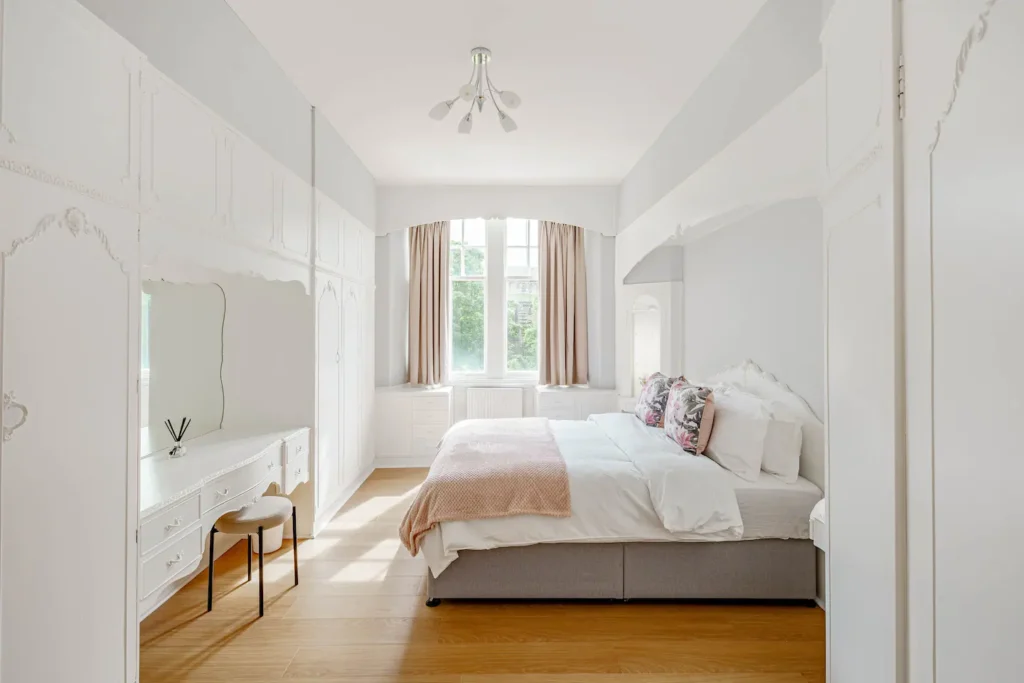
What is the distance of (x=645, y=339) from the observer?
193 inches

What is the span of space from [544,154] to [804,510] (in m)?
3.19

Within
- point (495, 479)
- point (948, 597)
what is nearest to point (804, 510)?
point (495, 479)

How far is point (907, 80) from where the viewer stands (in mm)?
997

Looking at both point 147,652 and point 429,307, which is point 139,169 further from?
point 429,307

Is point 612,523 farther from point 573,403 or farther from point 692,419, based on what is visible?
point 573,403

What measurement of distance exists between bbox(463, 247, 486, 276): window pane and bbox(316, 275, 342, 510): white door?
6.41 ft

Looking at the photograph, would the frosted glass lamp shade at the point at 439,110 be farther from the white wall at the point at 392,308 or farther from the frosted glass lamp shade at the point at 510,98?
the white wall at the point at 392,308

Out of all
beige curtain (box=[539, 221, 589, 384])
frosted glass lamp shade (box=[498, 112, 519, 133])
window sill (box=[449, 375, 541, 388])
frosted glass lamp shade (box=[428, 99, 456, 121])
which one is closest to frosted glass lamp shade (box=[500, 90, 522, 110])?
frosted glass lamp shade (box=[498, 112, 519, 133])

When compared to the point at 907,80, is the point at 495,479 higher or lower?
lower

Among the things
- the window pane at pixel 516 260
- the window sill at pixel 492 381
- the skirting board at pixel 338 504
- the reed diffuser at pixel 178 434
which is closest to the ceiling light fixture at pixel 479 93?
the reed diffuser at pixel 178 434

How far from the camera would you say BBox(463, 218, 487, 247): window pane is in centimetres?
564

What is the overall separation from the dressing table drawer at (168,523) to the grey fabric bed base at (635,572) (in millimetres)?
1121

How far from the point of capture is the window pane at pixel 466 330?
5.64 meters

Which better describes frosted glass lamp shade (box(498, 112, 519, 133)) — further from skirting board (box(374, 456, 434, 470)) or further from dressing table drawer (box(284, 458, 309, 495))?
skirting board (box(374, 456, 434, 470))
